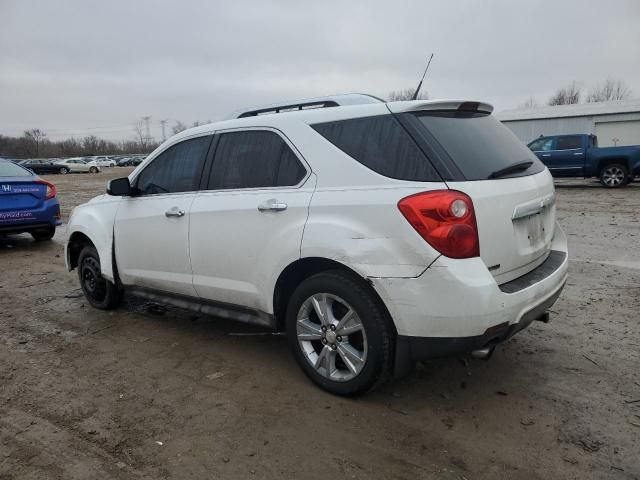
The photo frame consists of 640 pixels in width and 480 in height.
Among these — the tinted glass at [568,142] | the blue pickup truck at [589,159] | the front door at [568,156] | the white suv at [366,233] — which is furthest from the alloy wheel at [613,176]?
the white suv at [366,233]

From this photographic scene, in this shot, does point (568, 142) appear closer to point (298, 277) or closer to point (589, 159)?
point (589, 159)

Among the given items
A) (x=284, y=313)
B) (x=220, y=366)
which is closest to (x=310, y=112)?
(x=284, y=313)

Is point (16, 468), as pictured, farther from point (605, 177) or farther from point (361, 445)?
point (605, 177)

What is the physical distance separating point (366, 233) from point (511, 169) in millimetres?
1023

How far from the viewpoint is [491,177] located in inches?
110

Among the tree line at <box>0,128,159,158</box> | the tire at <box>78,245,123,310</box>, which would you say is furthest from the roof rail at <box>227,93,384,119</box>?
the tree line at <box>0,128,159,158</box>

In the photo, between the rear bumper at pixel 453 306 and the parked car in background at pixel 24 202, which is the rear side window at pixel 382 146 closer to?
the rear bumper at pixel 453 306

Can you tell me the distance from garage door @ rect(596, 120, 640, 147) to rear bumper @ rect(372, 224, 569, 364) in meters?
29.8

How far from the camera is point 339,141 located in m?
3.05

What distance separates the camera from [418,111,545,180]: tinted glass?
278 centimetres

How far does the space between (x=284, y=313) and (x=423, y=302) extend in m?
1.13

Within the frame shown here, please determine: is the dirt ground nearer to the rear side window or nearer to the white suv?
the white suv

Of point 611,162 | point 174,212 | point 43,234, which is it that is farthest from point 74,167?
point 174,212

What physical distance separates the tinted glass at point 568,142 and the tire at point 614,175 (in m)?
1.17
